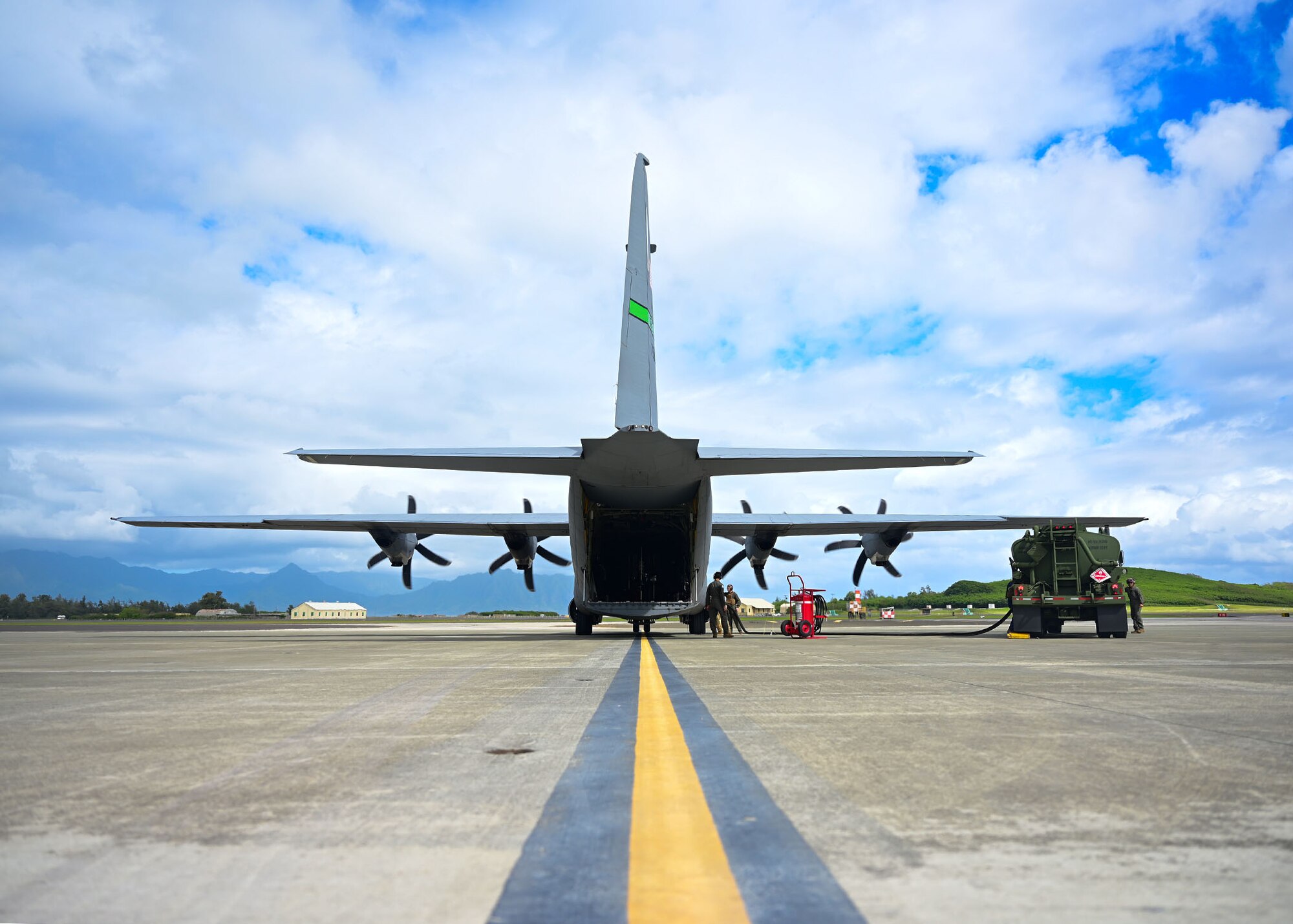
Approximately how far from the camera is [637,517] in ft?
74.7

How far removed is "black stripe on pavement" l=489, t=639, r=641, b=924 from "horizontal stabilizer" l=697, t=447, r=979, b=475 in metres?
12.9

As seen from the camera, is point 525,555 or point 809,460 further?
point 525,555

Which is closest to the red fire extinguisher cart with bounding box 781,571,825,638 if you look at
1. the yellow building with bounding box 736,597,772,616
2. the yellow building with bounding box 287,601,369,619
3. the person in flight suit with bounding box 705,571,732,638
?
the person in flight suit with bounding box 705,571,732,638

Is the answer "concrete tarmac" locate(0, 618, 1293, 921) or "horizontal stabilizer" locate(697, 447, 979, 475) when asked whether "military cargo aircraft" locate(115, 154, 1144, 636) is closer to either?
"horizontal stabilizer" locate(697, 447, 979, 475)

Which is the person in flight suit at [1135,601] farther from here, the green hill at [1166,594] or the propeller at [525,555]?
the green hill at [1166,594]

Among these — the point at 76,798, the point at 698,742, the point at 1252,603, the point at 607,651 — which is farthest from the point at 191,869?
the point at 1252,603

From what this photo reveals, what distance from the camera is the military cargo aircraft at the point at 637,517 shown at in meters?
17.2

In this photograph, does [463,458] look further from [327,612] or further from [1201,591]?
[1201,591]

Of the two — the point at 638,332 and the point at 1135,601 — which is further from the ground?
the point at 638,332

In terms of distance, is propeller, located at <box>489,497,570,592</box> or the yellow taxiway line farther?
propeller, located at <box>489,497,570,592</box>

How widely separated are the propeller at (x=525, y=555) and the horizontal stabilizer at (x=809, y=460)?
8894mm

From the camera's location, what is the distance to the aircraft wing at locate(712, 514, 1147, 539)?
26312 mm

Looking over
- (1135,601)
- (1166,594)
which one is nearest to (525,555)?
(1135,601)

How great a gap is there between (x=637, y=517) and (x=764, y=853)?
66.2ft
